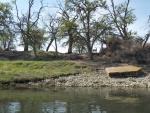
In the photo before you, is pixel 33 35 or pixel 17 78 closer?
pixel 17 78

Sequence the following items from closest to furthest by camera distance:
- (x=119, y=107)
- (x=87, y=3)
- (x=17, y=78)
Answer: (x=119, y=107) → (x=17, y=78) → (x=87, y=3)

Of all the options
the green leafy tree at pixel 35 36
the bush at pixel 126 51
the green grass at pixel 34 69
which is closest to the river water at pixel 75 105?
the green grass at pixel 34 69

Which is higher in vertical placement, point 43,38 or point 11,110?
point 43,38

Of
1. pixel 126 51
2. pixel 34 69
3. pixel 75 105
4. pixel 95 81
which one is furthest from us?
pixel 126 51

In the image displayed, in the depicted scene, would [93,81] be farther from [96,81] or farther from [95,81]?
[96,81]

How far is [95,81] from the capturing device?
35844 millimetres

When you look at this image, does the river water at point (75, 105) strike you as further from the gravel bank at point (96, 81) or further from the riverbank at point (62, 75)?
the riverbank at point (62, 75)

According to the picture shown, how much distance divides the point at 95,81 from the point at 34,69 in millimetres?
9474

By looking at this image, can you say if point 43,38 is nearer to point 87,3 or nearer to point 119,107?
point 87,3

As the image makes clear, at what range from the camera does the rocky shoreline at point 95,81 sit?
3447cm

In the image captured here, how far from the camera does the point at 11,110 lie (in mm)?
18812

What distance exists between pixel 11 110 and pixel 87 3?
115 ft

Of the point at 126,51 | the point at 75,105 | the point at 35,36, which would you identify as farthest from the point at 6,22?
the point at 75,105

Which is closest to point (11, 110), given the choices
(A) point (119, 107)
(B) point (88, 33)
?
(A) point (119, 107)
